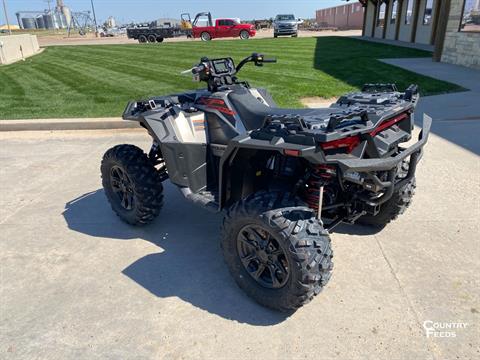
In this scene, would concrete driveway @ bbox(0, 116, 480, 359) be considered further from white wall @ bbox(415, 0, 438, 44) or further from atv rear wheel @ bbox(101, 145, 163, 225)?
white wall @ bbox(415, 0, 438, 44)

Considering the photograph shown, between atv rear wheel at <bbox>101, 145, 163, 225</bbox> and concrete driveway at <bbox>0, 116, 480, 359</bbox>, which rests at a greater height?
atv rear wheel at <bbox>101, 145, 163, 225</bbox>

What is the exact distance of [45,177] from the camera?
5191mm

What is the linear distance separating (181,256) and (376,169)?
180cm

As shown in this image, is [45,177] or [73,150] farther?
[73,150]

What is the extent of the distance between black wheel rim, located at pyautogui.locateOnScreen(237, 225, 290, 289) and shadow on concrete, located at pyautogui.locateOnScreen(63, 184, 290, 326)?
0.67 feet

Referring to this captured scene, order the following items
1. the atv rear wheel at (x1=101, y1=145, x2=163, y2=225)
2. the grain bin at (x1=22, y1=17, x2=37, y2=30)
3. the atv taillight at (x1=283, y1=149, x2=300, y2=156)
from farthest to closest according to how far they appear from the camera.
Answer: the grain bin at (x1=22, y1=17, x2=37, y2=30) < the atv rear wheel at (x1=101, y1=145, x2=163, y2=225) < the atv taillight at (x1=283, y1=149, x2=300, y2=156)

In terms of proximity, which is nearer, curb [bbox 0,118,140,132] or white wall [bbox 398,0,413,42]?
curb [bbox 0,118,140,132]

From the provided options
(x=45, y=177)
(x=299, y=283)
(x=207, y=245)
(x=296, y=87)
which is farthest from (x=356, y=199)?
(x=296, y=87)

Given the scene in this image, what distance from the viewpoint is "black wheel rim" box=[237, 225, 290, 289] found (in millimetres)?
2559

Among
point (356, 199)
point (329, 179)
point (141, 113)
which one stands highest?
point (141, 113)

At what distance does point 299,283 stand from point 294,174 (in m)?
0.78

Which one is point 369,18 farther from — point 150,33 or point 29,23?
point 29,23

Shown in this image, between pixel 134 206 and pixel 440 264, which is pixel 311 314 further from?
pixel 134 206

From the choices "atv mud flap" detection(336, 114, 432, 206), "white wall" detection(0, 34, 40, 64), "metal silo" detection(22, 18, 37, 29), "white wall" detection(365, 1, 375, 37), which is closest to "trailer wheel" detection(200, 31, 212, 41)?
"white wall" detection(365, 1, 375, 37)
